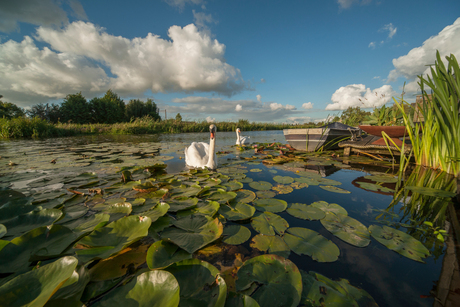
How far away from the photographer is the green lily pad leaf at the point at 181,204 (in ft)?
4.80

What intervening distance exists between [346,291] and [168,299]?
781mm

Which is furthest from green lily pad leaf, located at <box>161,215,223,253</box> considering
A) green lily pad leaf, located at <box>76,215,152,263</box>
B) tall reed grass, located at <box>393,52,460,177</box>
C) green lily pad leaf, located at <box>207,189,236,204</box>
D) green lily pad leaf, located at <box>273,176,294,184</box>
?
tall reed grass, located at <box>393,52,460,177</box>

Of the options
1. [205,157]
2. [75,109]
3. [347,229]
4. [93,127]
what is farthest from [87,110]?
[347,229]

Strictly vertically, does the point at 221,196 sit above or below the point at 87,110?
below

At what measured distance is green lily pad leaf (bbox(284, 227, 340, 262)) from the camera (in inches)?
38.6

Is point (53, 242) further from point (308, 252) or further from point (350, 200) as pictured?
point (350, 200)

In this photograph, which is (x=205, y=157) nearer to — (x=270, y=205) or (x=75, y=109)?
(x=270, y=205)

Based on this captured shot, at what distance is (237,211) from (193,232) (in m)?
0.49

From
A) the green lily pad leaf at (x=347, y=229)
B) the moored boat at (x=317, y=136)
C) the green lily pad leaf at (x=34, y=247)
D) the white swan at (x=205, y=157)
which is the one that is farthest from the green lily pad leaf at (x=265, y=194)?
the moored boat at (x=317, y=136)

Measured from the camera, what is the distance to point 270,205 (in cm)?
165

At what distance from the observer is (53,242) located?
0.90 meters

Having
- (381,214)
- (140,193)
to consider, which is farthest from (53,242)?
(381,214)

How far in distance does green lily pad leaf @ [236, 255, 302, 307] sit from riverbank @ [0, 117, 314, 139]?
48.1 ft

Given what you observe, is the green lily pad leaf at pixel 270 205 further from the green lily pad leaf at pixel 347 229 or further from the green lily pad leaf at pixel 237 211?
the green lily pad leaf at pixel 347 229
